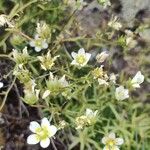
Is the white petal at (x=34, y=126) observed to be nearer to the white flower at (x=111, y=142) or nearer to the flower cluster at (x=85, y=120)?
the flower cluster at (x=85, y=120)

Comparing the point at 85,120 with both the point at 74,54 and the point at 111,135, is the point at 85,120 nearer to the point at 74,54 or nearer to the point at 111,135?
the point at 111,135

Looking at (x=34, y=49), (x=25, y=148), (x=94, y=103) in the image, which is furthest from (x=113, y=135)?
(x=34, y=49)

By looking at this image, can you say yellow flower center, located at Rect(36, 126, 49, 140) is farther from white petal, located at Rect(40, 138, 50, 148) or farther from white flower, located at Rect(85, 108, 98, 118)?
white flower, located at Rect(85, 108, 98, 118)

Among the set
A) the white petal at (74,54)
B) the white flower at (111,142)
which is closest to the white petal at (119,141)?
the white flower at (111,142)

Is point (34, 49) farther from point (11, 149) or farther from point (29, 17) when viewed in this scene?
point (11, 149)

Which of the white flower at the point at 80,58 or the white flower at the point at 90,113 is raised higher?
the white flower at the point at 80,58
